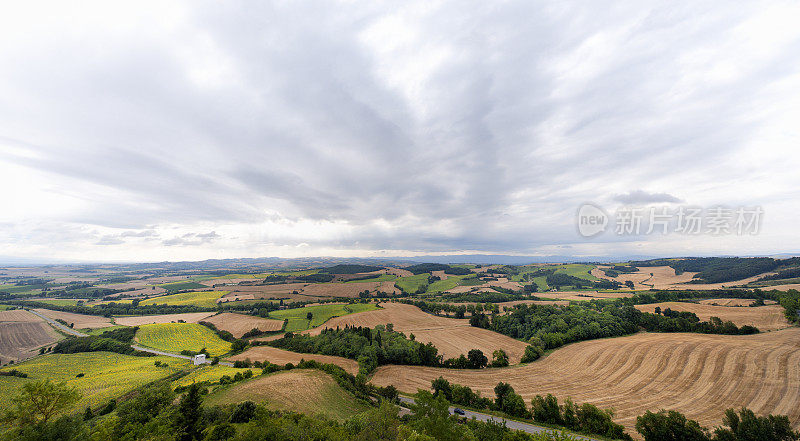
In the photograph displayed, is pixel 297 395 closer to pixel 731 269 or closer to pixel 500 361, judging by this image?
pixel 500 361

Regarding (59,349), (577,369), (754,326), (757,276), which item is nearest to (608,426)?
(577,369)

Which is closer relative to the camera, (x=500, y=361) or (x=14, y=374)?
(x=14, y=374)

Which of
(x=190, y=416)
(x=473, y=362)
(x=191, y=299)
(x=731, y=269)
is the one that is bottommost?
(x=191, y=299)

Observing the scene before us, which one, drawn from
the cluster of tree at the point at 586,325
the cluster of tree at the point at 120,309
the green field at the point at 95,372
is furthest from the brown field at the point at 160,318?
the cluster of tree at the point at 586,325

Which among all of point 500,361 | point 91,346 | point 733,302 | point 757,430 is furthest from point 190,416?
point 733,302

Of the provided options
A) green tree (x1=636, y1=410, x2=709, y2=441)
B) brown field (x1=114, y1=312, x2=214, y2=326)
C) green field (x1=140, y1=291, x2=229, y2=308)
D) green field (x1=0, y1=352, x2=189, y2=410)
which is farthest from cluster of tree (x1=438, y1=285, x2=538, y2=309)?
green field (x1=140, y1=291, x2=229, y2=308)

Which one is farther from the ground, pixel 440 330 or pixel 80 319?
pixel 440 330
